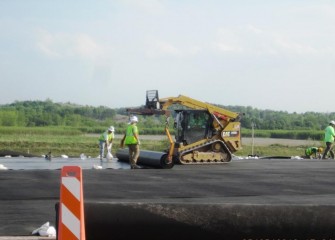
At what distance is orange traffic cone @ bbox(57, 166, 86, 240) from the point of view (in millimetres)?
→ 6562

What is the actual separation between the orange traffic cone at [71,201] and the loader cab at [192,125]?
54.6ft

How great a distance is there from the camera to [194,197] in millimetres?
13336

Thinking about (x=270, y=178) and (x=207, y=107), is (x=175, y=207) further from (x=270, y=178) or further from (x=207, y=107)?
(x=207, y=107)

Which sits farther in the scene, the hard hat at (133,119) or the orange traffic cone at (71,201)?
the hard hat at (133,119)

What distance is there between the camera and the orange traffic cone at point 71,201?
6562 millimetres

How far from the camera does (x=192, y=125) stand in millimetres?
23312

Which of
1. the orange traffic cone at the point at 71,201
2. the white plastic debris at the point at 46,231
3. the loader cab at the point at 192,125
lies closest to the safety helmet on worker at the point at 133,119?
the loader cab at the point at 192,125

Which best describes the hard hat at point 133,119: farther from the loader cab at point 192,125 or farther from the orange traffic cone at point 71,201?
the orange traffic cone at point 71,201

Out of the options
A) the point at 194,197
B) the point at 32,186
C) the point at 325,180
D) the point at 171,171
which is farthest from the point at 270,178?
the point at 32,186

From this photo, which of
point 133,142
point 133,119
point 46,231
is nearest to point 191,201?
point 46,231

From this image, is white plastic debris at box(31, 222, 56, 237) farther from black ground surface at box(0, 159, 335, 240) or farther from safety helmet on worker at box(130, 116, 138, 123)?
safety helmet on worker at box(130, 116, 138, 123)

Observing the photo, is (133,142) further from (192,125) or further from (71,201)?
(71,201)

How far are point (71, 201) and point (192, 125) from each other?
16816 millimetres

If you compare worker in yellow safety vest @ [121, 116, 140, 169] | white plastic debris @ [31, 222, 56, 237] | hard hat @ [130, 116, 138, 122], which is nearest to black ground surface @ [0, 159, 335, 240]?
white plastic debris @ [31, 222, 56, 237]
